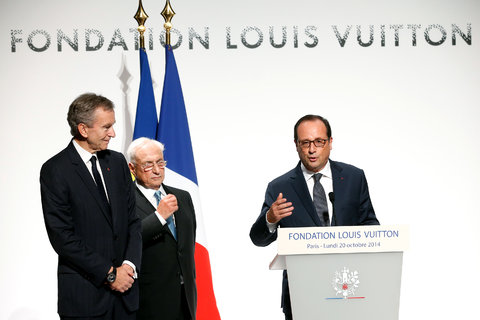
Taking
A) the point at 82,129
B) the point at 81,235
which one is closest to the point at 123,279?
the point at 81,235

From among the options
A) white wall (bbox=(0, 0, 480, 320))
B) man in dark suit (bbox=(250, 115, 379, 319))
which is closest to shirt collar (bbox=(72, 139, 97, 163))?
man in dark suit (bbox=(250, 115, 379, 319))

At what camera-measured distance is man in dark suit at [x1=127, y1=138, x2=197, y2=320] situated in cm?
311

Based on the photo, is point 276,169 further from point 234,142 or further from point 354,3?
point 354,3

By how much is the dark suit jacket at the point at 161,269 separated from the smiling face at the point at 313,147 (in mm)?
746

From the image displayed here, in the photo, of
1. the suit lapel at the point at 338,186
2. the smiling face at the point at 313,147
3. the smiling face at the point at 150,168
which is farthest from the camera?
the smiling face at the point at 150,168

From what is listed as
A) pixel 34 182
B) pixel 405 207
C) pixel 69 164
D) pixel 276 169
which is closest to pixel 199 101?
pixel 276 169

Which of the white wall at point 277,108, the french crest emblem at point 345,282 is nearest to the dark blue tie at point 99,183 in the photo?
the french crest emblem at point 345,282

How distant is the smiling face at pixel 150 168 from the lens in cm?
328

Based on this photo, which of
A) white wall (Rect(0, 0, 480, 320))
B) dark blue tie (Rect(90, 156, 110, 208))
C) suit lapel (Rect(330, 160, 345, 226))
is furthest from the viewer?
white wall (Rect(0, 0, 480, 320))

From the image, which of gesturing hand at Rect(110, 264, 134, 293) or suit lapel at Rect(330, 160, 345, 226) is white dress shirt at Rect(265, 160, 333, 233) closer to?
suit lapel at Rect(330, 160, 345, 226)

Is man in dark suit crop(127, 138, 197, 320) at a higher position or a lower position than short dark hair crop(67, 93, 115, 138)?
lower

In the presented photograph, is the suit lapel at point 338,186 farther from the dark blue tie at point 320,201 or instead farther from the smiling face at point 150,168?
the smiling face at point 150,168

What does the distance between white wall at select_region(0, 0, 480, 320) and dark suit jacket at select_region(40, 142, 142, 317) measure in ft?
6.43

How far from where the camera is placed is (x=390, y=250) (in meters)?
2.46
